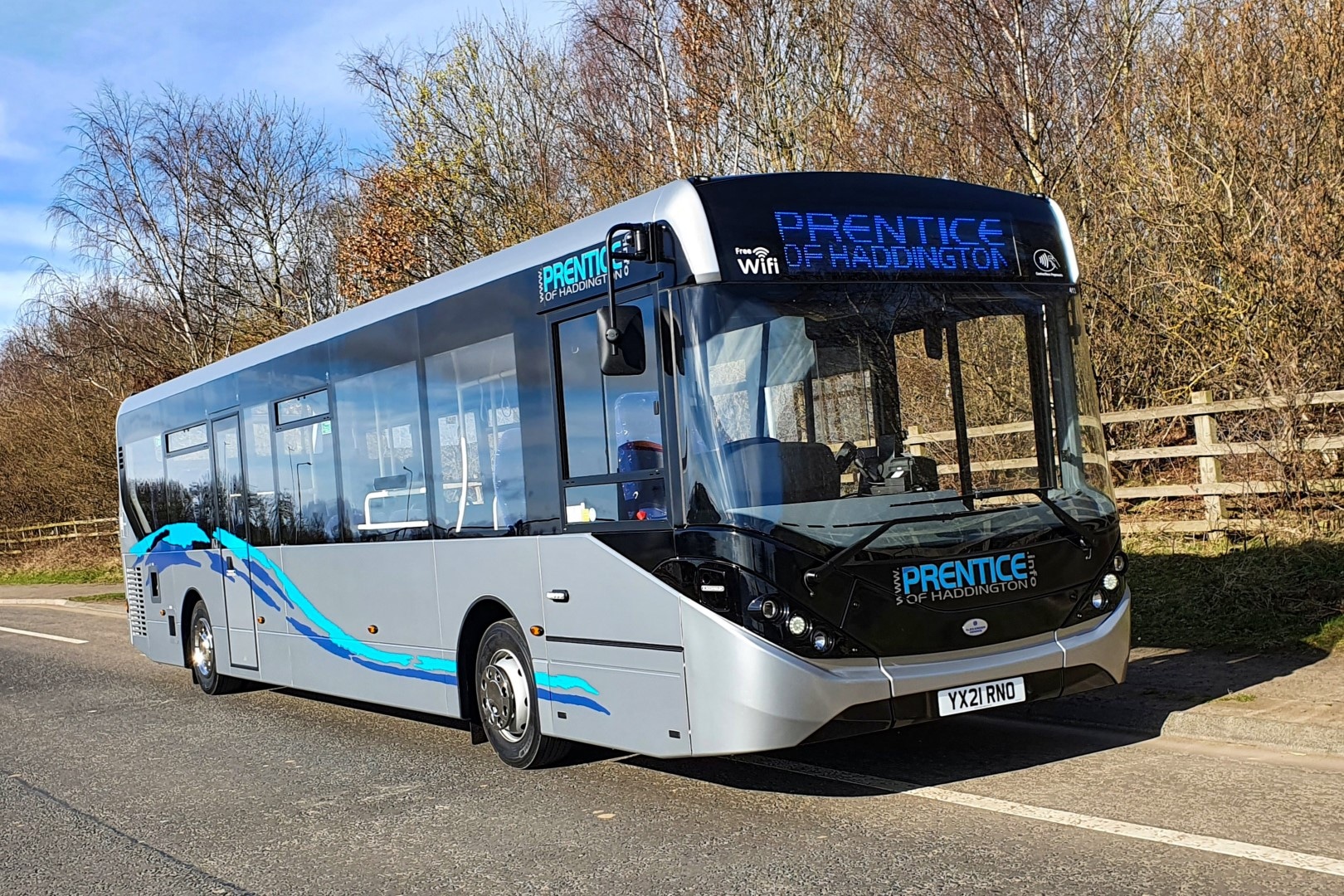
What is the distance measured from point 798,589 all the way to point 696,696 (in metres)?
0.72

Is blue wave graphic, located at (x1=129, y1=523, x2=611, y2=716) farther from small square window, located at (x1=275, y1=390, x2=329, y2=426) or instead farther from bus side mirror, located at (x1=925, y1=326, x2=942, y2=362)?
bus side mirror, located at (x1=925, y1=326, x2=942, y2=362)

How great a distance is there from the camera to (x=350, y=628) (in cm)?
1027

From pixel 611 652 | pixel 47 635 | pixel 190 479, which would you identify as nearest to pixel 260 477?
pixel 190 479

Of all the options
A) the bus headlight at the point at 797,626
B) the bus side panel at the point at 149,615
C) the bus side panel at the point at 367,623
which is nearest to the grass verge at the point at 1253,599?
the bus headlight at the point at 797,626

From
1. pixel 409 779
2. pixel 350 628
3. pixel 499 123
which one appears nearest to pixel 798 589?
pixel 409 779

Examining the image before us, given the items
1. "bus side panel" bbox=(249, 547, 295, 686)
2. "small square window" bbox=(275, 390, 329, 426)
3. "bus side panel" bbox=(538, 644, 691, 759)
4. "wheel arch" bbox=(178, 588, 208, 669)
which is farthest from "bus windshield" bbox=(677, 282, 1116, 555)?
"wheel arch" bbox=(178, 588, 208, 669)

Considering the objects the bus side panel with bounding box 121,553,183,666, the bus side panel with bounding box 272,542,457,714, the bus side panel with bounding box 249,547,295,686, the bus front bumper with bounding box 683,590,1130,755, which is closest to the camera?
the bus front bumper with bounding box 683,590,1130,755

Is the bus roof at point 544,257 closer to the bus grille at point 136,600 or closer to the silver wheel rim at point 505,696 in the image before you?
the silver wheel rim at point 505,696

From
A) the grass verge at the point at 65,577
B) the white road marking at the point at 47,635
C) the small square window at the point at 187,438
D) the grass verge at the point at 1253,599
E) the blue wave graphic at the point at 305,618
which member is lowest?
the white road marking at the point at 47,635

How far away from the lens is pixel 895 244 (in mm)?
7133

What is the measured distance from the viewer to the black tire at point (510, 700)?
320 inches

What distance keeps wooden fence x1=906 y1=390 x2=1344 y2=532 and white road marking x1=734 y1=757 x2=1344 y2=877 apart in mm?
5458

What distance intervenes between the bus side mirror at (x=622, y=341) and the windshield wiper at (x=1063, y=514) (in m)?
1.92

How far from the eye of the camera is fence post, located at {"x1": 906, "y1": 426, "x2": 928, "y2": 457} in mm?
6965
